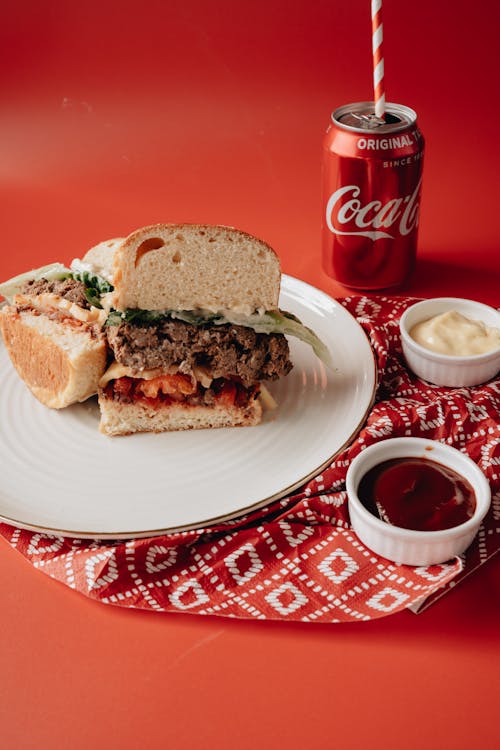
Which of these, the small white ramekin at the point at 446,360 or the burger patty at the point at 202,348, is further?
the small white ramekin at the point at 446,360

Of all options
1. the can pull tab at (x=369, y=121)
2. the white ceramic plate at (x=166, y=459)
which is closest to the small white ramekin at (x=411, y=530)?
the white ceramic plate at (x=166, y=459)

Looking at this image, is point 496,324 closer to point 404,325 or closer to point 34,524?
point 404,325

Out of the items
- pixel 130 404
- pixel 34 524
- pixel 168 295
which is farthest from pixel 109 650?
pixel 168 295

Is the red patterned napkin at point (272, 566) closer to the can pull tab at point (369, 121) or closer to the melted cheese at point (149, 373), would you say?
the melted cheese at point (149, 373)

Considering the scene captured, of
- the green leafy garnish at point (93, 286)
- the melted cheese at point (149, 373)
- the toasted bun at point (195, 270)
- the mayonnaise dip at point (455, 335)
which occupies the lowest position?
the mayonnaise dip at point (455, 335)

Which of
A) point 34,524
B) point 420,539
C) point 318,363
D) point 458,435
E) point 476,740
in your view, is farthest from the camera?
point 318,363

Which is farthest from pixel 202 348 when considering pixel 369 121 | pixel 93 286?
pixel 369 121
